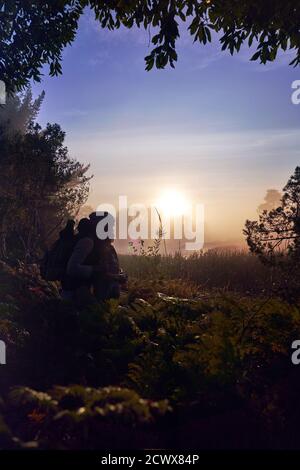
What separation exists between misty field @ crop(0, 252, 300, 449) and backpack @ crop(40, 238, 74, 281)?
653 millimetres

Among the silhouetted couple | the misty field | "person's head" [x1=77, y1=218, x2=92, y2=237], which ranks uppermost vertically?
"person's head" [x1=77, y1=218, x2=92, y2=237]

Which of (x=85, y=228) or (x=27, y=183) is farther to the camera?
(x=27, y=183)

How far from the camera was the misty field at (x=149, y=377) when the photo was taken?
3223 millimetres

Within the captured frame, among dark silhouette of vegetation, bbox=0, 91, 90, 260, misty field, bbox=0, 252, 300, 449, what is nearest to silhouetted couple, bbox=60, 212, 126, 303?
misty field, bbox=0, 252, 300, 449

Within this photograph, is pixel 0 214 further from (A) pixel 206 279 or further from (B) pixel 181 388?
(B) pixel 181 388

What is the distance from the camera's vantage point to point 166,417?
12.0 ft

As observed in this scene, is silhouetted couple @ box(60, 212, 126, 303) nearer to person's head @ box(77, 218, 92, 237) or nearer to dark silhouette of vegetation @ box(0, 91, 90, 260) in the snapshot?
person's head @ box(77, 218, 92, 237)

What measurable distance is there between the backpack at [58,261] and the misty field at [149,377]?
2.14 ft

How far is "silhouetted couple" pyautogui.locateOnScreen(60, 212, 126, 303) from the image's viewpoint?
22.9 ft

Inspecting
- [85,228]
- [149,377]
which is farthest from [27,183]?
[149,377]

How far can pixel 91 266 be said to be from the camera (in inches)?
279

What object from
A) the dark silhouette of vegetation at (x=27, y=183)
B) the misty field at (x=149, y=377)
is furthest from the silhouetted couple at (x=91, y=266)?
the dark silhouette of vegetation at (x=27, y=183)

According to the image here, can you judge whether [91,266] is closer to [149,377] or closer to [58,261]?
[58,261]

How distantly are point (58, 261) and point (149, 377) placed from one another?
3683 millimetres
